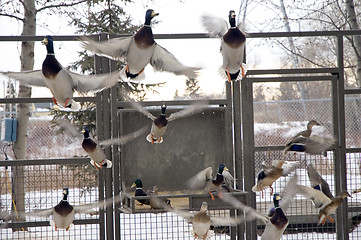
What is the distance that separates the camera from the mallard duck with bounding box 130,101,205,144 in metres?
4.17

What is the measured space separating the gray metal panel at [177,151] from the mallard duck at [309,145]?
0.73m

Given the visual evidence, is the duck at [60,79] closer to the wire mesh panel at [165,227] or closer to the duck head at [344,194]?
the wire mesh panel at [165,227]

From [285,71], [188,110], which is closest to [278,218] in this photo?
[188,110]

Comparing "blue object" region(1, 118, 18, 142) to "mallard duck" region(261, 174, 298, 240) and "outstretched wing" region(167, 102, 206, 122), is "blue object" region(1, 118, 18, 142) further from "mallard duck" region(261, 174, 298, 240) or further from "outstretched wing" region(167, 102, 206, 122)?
"mallard duck" region(261, 174, 298, 240)

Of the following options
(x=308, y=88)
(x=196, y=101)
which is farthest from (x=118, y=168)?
(x=308, y=88)

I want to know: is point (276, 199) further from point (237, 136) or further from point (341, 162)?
point (341, 162)

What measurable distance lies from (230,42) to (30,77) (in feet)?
5.27

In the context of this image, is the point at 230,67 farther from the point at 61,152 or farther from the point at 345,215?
the point at 61,152

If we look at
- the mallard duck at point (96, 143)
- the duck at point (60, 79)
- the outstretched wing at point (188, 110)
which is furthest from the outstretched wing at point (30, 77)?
the outstretched wing at point (188, 110)

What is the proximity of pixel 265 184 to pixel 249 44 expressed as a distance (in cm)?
532

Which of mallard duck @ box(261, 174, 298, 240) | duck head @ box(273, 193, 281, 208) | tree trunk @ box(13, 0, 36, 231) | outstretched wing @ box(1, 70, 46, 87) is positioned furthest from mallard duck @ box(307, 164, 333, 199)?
tree trunk @ box(13, 0, 36, 231)

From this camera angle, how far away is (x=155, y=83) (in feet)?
25.8

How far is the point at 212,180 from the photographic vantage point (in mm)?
4316

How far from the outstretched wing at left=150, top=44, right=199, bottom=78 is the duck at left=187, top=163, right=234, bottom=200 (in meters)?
0.88
